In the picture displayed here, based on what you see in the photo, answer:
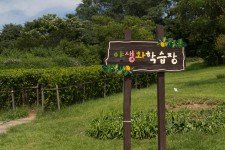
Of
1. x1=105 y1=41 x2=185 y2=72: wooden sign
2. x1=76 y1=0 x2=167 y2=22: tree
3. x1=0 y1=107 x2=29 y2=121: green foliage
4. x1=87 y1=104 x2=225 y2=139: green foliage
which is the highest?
x1=76 y1=0 x2=167 y2=22: tree

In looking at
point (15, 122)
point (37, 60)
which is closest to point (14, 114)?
point (15, 122)

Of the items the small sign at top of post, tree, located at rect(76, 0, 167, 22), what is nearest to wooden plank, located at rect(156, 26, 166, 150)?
the small sign at top of post

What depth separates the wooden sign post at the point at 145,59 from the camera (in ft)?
24.5

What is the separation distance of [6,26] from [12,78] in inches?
1666

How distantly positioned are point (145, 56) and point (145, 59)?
0.05m

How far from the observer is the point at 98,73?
70.9 ft

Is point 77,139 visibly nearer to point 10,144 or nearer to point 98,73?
point 10,144

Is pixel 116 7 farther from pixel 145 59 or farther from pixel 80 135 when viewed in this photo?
pixel 145 59

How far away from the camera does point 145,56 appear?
7.54 m

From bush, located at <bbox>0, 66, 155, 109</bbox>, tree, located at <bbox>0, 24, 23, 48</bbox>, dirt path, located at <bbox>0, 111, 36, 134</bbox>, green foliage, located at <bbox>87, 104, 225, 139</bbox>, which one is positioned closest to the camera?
green foliage, located at <bbox>87, 104, 225, 139</bbox>

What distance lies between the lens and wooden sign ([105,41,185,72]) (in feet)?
24.5

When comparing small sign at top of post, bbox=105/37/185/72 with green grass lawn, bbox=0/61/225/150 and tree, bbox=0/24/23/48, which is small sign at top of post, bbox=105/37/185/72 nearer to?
green grass lawn, bbox=0/61/225/150

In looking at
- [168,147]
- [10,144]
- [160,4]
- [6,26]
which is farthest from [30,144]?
[160,4]

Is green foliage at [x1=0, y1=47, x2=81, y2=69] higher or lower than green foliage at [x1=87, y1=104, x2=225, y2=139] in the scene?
higher
